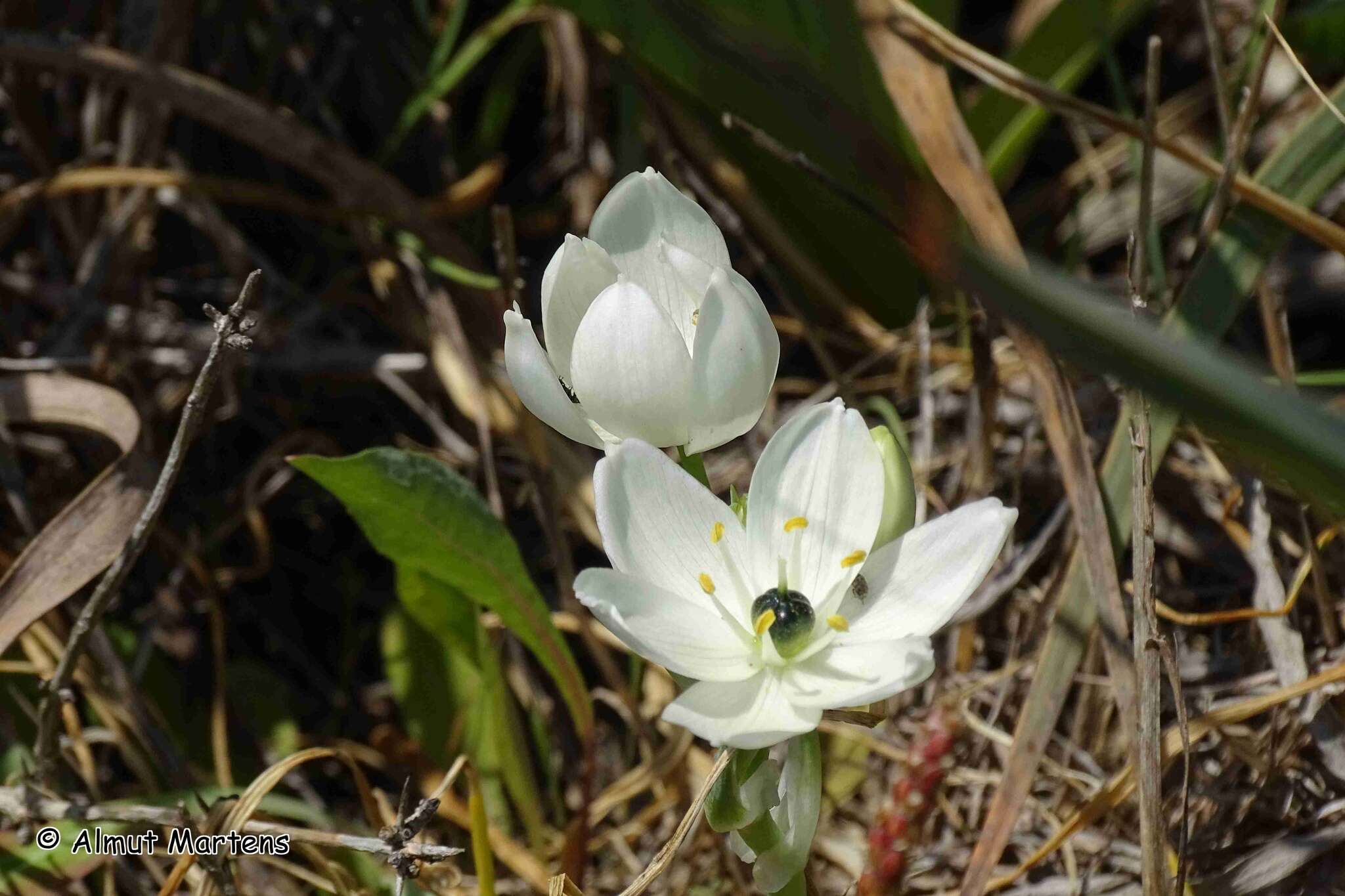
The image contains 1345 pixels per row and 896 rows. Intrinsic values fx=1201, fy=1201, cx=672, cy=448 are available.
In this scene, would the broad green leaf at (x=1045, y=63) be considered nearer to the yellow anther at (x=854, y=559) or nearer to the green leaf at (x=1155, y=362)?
the yellow anther at (x=854, y=559)

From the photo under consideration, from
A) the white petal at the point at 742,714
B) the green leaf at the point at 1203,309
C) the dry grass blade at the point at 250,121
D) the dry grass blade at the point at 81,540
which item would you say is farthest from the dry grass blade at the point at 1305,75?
the dry grass blade at the point at 81,540

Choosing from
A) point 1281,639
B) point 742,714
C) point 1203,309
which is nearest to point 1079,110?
point 1203,309

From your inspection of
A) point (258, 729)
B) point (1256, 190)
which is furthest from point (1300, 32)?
point (258, 729)

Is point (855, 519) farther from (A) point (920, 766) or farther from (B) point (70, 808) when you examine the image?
(B) point (70, 808)

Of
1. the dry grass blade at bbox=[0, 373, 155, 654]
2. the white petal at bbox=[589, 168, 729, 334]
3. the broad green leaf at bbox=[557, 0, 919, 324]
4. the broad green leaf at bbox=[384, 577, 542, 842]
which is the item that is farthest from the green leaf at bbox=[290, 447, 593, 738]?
the broad green leaf at bbox=[557, 0, 919, 324]

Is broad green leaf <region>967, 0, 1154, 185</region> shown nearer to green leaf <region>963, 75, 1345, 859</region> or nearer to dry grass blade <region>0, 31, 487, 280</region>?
green leaf <region>963, 75, 1345, 859</region>

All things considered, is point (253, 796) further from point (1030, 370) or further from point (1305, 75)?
point (1305, 75)
